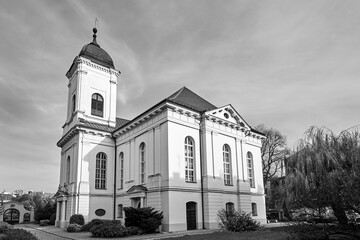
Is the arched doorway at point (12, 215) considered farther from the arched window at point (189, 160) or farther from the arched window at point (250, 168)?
the arched window at point (250, 168)

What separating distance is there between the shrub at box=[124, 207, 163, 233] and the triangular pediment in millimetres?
9031

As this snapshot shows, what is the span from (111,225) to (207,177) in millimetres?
7952

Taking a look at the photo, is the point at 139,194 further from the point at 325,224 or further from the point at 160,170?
the point at 325,224

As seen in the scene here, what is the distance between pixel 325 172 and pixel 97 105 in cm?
2475

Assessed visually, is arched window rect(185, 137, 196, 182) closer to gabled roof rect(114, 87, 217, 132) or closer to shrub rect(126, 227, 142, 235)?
gabled roof rect(114, 87, 217, 132)

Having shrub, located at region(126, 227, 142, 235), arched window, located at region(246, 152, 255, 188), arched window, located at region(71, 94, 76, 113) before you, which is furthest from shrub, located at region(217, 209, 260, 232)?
arched window, located at region(71, 94, 76, 113)

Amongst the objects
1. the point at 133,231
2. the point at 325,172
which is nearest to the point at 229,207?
the point at 133,231

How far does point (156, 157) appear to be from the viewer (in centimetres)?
2291

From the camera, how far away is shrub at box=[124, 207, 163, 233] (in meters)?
19.6

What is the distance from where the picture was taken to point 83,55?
3294cm

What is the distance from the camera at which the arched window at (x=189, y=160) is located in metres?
23.0

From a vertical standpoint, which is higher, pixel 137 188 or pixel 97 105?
pixel 97 105

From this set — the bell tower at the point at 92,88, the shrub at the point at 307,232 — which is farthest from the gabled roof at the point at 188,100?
the shrub at the point at 307,232

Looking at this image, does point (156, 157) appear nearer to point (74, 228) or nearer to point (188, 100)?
point (188, 100)
